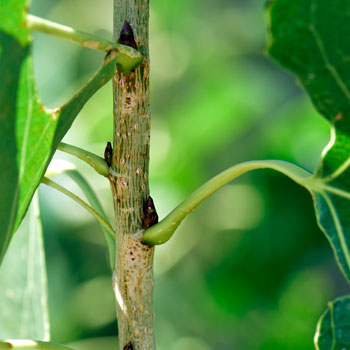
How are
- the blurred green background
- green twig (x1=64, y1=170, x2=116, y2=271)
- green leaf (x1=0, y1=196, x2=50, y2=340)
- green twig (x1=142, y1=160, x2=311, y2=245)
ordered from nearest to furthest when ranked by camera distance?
green twig (x1=142, y1=160, x2=311, y2=245) → green twig (x1=64, y1=170, x2=116, y2=271) → green leaf (x1=0, y1=196, x2=50, y2=340) → the blurred green background

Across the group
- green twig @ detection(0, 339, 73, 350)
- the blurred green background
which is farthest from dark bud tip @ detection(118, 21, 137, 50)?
the blurred green background

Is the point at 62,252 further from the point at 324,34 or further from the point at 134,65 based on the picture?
the point at 324,34

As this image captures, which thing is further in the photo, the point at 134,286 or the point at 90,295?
the point at 90,295

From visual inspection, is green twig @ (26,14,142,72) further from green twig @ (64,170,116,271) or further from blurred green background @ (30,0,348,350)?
blurred green background @ (30,0,348,350)

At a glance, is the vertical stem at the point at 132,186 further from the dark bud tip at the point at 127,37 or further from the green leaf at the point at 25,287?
the green leaf at the point at 25,287

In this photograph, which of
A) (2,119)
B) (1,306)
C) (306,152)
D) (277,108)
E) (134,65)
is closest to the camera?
(2,119)

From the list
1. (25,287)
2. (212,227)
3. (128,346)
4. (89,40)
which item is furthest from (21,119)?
(212,227)

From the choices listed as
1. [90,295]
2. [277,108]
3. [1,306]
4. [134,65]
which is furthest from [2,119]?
[277,108]
